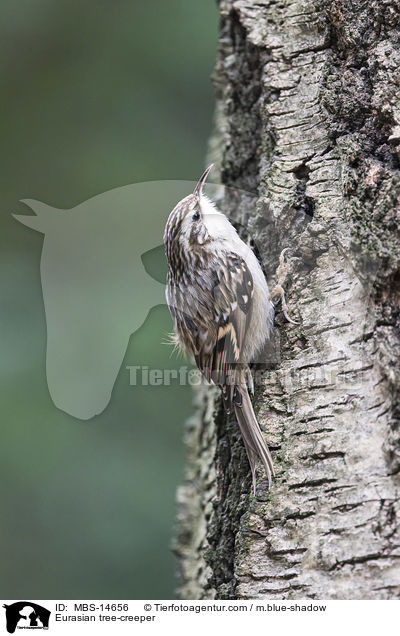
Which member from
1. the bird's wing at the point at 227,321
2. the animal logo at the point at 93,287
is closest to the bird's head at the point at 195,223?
the bird's wing at the point at 227,321

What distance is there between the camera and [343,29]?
1.54m

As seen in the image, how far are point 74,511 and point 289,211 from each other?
5.75 feet

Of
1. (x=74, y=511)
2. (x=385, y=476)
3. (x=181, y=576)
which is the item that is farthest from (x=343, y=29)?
(x=74, y=511)

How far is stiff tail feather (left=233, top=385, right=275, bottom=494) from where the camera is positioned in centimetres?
138

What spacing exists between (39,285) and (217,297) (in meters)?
1.09

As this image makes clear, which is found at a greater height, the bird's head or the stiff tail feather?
the bird's head

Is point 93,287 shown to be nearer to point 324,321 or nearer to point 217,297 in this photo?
point 217,297

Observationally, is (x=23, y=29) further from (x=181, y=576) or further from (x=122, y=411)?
(x=181, y=576)

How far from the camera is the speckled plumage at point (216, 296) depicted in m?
1.73

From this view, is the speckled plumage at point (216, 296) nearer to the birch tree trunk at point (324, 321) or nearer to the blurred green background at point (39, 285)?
the birch tree trunk at point (324, 321)

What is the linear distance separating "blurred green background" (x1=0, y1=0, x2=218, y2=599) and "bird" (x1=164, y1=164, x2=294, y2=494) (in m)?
0.51
